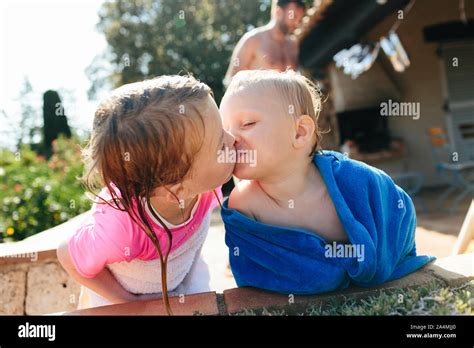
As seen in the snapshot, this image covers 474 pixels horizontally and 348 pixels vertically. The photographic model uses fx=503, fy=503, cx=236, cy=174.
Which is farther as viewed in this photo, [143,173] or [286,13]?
[286,13]

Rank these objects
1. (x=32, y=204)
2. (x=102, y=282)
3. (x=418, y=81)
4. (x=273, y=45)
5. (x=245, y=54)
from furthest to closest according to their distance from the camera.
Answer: (x=418, y=81)
(x=32, y=204)
(x=273, y=45)
(x=245, y=54)
(x=102, y=282)

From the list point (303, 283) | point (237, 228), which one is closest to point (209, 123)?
point (237, 228)

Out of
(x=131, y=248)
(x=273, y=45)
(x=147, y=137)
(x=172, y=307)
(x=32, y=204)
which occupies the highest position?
(x=273, y=45)

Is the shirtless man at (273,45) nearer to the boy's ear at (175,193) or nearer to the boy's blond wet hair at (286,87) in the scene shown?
the boy's blond wet hair at (286,87)

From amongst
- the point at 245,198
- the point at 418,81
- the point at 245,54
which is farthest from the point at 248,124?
the point at 418,81

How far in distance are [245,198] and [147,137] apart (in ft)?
1.51

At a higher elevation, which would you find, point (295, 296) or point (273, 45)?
point (273, 45)

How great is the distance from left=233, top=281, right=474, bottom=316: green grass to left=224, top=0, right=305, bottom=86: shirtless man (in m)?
2.80

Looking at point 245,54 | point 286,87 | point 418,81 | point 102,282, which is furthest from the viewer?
point 418,81

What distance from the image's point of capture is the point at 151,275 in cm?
182

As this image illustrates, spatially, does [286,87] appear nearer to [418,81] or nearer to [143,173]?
[143,173]

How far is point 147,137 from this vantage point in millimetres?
1381
